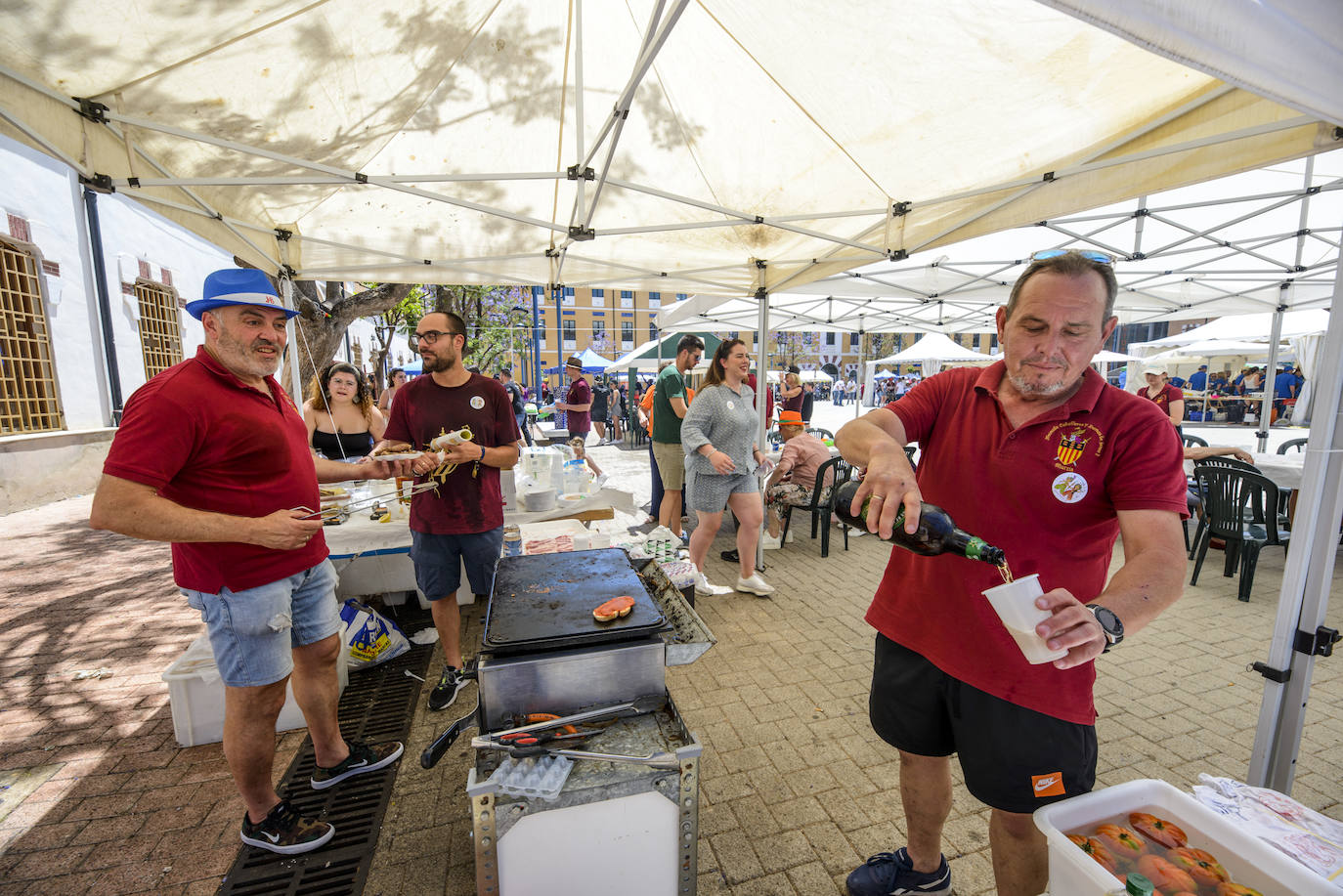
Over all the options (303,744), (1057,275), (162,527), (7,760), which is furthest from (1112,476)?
(7,760)

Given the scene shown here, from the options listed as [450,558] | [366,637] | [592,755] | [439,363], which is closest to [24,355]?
[366,637]

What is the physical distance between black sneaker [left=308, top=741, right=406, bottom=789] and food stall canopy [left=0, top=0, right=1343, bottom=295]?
302cm

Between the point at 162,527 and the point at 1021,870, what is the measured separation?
109 inches

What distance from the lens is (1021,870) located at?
1601 mm

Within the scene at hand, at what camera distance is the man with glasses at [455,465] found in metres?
3.08

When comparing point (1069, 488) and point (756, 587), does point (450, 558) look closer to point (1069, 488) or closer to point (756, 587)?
point (756, 587)

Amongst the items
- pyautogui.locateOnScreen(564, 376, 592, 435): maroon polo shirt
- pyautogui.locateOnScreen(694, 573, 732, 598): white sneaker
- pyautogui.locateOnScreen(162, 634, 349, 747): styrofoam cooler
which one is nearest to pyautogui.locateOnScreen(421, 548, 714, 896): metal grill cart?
pyautogui.locateOnScreen(162, 634, 349, 747): styrofoam cooler

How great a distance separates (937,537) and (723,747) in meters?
2.11

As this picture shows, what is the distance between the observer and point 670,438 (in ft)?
18.5

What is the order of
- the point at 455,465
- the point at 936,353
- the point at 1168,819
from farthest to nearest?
the point at 936,353
the point at 455,465
the point at 1168,819

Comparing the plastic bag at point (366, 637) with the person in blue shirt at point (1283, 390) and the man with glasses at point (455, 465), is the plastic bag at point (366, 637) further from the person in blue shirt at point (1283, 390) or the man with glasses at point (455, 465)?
the person in blue shirt at point (1283, 390)

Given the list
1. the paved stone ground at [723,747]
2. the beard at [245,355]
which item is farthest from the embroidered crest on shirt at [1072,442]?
the beard at [245,355]

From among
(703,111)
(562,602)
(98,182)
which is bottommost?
(562,602)

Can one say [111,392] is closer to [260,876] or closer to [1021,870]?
[260,876]
